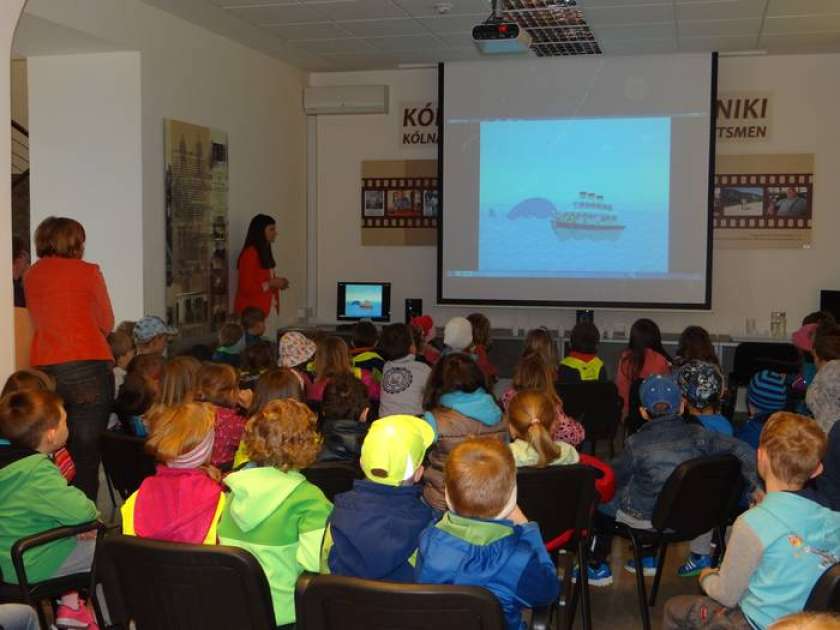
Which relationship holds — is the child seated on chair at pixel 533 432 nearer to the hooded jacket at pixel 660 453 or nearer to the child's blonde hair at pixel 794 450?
the hooded jacket at pixel 660 453

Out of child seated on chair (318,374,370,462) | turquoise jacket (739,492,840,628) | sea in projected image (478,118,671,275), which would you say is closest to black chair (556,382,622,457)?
child seated on chair (318,374,370,462)

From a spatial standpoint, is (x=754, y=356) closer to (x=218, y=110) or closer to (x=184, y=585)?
(x=218, y=110)

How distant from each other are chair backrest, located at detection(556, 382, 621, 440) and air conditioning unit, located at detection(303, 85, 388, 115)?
445 centimetres

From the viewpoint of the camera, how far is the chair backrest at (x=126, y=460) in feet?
12.2

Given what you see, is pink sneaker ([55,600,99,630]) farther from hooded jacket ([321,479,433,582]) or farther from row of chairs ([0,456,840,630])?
hooded jacket ([321,479,433,582])

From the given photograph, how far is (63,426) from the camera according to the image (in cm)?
328

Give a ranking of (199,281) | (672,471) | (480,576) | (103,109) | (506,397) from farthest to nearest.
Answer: (199,281) → (103,109) → (506,397) → (672,471) → (480,576)

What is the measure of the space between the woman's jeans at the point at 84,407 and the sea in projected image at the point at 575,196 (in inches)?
190

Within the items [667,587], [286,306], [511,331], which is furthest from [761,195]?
[667,587]

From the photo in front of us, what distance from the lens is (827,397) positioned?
390cm

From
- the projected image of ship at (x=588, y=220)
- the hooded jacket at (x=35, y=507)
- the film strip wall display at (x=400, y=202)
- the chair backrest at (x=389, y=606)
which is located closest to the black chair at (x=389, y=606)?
the chair backrest at (x=389, y=606)

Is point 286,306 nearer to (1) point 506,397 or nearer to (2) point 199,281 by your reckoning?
(2) point 199,281

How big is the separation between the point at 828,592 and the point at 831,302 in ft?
20.1

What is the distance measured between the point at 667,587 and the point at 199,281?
14.2ft
